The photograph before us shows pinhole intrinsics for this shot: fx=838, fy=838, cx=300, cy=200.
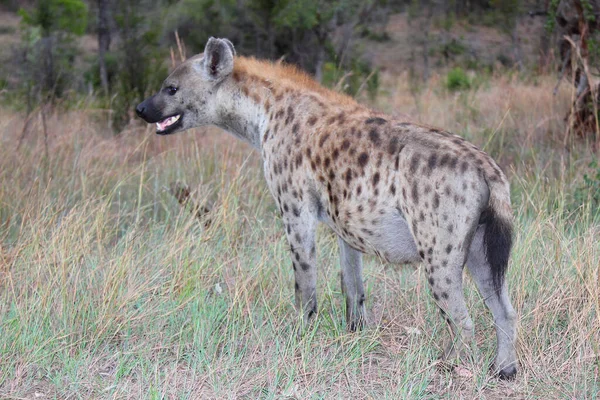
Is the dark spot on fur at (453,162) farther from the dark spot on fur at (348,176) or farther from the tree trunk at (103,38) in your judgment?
the tree trunk at (103,38)

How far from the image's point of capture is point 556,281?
4.10m

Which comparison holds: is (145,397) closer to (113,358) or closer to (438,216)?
(113,358)

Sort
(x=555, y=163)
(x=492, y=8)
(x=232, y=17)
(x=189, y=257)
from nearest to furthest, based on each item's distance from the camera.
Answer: (x=189, y=257) → (x=555, y=163) → (x=232, y=17) → (x=492, y=8)

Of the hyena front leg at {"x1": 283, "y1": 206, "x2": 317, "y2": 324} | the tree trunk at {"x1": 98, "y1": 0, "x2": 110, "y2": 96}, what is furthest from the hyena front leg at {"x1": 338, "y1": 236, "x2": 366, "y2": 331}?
the tree trunk at {"x1": 98, "y1": 0, "x2": 110, "y2": 96}

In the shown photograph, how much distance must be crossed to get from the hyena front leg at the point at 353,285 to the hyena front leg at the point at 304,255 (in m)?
0.17

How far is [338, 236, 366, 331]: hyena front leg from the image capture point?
402 centimetres

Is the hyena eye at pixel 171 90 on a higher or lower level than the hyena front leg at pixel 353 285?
higher

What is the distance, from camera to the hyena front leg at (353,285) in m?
4.02

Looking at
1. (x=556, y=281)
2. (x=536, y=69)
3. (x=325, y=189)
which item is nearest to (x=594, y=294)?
(x=556, y=281)

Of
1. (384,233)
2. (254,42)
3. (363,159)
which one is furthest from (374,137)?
(254,42)

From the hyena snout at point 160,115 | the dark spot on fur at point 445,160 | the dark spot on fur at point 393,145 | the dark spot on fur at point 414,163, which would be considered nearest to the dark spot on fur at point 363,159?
the dark spot on fur at point 393,145

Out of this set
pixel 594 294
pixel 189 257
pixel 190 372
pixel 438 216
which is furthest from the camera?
pixel 189 257

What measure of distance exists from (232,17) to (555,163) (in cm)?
924

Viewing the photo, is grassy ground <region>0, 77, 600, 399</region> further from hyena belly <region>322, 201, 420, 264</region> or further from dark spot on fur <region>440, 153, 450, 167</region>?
dark spot on fur <region>440, 153, 450, 167</region>
